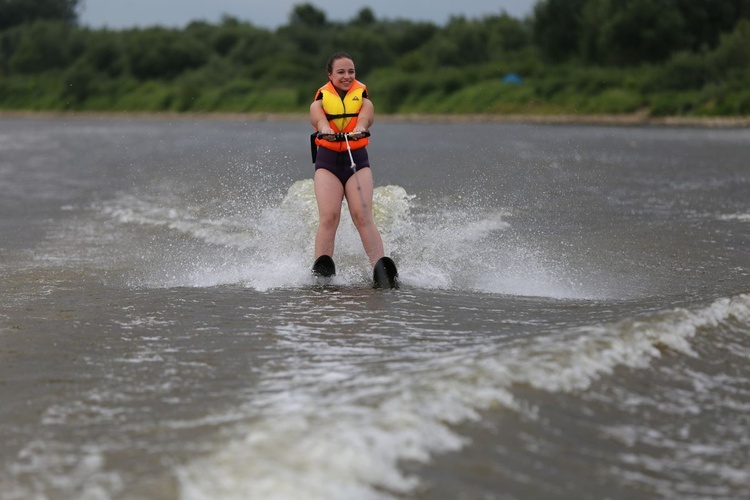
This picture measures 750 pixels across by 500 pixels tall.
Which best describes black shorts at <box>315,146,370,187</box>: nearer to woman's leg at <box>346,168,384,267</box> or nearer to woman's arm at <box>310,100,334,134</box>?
woman's leg at <box>346,168,384,267</box>

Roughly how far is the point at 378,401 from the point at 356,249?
5.44 m

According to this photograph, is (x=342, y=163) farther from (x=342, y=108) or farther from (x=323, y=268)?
(x=323, y=268)

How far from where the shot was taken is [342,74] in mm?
8039

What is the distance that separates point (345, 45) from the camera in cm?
8412

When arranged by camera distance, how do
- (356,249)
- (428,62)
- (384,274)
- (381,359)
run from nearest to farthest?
1. (381,359)
2. (384,274)
3. (356,249)
4. (428,62)

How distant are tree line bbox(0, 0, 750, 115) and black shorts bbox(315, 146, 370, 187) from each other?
130 feet

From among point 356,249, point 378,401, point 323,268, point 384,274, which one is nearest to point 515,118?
point 356,249

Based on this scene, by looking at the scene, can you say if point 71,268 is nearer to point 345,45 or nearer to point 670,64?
point 670,64

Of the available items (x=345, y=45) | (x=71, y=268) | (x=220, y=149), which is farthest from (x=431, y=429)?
(x=345, y=45)

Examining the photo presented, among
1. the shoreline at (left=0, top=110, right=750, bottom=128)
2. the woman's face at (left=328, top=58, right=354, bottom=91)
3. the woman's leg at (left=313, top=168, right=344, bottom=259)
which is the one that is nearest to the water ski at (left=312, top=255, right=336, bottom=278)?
the woman's leg at (left=313, top=168, right=344, bottom=259)

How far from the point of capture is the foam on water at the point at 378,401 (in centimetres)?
368

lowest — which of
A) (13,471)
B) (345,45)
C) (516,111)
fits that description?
(13,471)

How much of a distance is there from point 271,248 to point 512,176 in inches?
400

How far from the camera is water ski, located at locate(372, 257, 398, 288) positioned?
7.78 m
